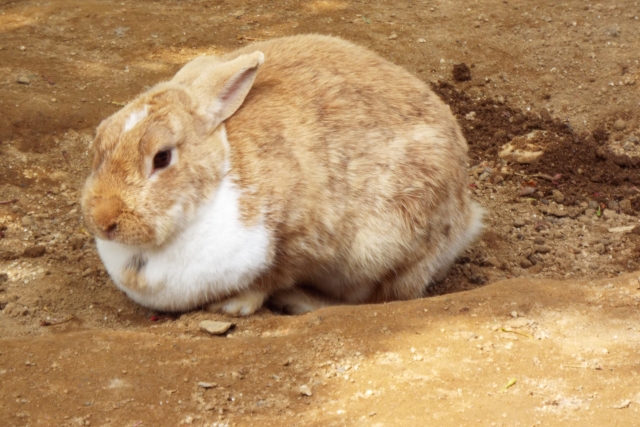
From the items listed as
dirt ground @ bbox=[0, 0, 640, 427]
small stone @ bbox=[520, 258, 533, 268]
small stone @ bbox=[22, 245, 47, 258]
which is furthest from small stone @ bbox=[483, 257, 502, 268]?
small stone @ bbox=[22, 245, 47, 258]

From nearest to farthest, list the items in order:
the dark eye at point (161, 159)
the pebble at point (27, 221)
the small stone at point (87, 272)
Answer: the dark eye at point (161, 159)
the small stone at point (87, 272)
the pebble at point (27, 221)

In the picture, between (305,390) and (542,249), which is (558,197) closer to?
(542,249)

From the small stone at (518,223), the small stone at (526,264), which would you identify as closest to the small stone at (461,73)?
the small stone at (518,223)

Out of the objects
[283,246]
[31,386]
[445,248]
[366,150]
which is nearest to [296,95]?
[366,150]

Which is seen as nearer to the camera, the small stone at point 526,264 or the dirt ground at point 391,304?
the dirt ground at point 391,304

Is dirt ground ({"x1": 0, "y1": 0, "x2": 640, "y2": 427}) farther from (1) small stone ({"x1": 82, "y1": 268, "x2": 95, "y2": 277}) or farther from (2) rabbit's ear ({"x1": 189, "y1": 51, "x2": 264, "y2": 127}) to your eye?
(2) rabbit's ear ({"x1": 189, "y1": 51, "x2": 264, "y2": 127})

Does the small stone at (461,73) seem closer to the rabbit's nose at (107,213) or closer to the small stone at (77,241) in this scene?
the small stone at (77,241)

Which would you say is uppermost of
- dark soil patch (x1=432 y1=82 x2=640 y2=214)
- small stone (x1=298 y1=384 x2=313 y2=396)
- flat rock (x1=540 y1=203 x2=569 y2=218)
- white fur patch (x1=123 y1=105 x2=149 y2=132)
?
white fur patch (x1=123 y1=105 x2=149 y2=132)
